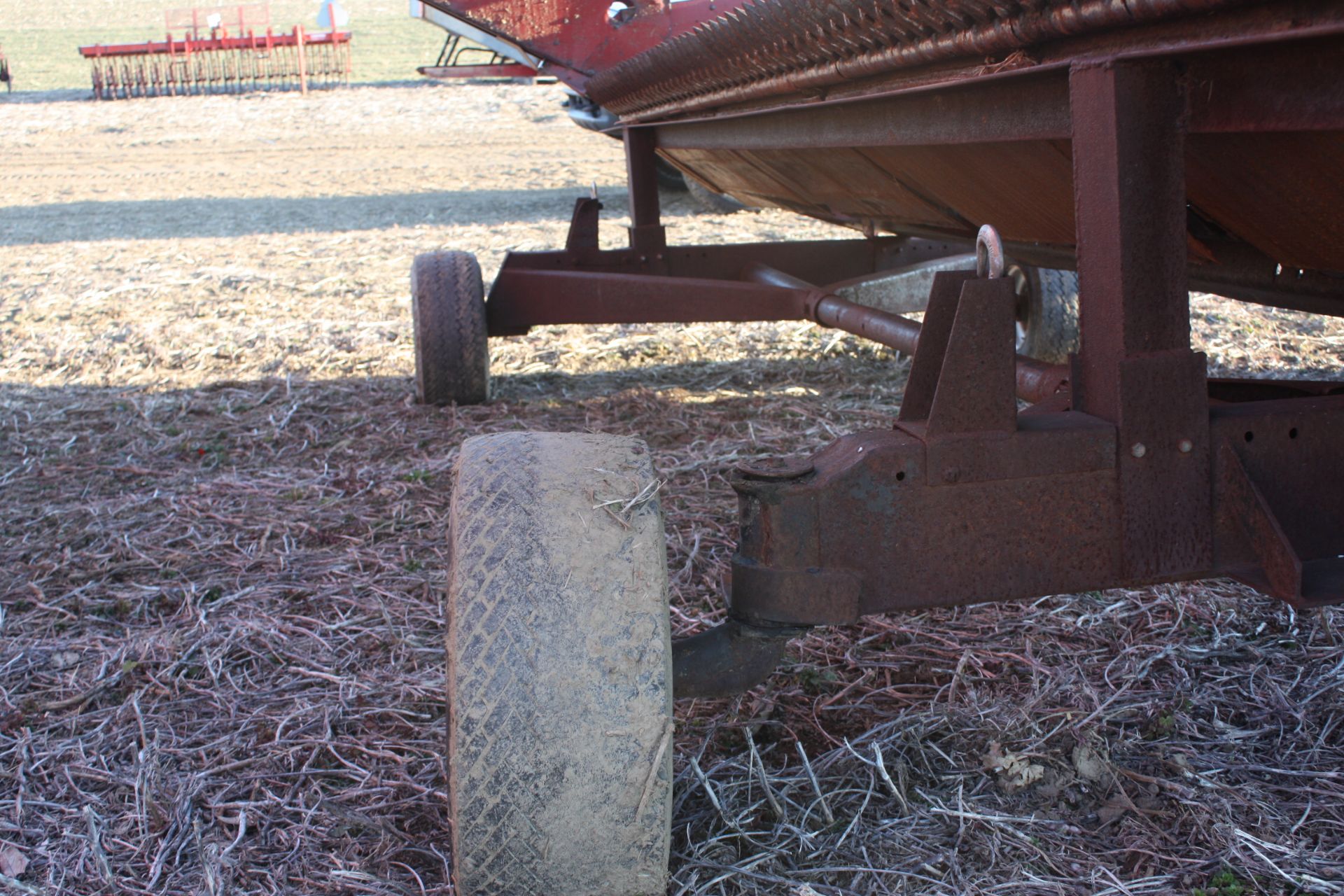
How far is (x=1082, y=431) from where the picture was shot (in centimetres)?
145

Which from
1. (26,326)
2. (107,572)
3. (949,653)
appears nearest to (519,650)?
(949,653)

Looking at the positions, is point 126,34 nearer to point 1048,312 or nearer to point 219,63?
point 219,63

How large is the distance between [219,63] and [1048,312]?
23222 millimetres

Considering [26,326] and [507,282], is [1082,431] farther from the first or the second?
[26,326]

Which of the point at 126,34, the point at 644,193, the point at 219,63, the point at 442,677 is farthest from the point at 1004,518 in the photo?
the point at 126,34

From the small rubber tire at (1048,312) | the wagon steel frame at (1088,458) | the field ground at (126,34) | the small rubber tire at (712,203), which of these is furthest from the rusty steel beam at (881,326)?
the field ground at (126,34)

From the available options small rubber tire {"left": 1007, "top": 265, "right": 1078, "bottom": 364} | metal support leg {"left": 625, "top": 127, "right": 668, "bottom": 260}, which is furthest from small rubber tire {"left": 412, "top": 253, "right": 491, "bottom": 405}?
small rubber tire {"left": 1007, "top": 265, "right": 1078, "bottom": 364}

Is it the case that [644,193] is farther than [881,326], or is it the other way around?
[644,193]

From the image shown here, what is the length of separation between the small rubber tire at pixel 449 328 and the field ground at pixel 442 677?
0.45 ft

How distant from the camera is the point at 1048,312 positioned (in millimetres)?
4656

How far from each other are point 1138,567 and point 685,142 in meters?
2.70

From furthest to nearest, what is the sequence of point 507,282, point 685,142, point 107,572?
point 507,282 < point 685,142 < point 107,572

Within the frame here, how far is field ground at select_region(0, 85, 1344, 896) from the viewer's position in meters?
1.63

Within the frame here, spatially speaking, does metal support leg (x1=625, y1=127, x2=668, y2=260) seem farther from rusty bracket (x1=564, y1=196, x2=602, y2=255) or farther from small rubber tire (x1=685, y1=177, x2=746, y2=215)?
small rubber tire (x1=685, y1=177, x2=746, y2=215)
